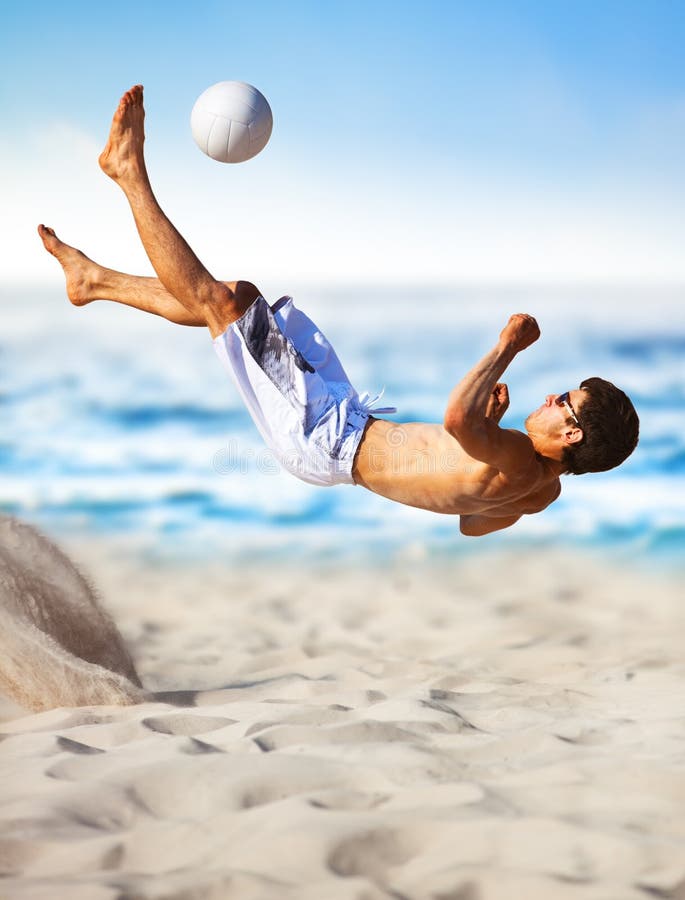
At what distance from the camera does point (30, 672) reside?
4500 millimetres

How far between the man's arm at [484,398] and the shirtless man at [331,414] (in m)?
0.02

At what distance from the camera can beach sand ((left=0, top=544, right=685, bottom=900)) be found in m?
2.78

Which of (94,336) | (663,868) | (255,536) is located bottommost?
(255,536)

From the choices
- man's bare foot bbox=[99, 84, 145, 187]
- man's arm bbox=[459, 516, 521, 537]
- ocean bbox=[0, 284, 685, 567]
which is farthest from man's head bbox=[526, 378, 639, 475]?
ocean bbox=[0, 284, 685, 567]

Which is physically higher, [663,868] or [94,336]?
[94,336]

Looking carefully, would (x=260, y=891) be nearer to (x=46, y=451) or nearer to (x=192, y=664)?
(x=192, y=664)

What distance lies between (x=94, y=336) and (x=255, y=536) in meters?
7.54

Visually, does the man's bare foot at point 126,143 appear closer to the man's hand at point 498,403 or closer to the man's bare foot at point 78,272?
the man's bare foot at point 78,272

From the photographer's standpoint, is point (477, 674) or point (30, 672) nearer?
point (30, 672)

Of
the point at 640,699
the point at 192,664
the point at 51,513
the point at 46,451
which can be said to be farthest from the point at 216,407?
the point at 640,699

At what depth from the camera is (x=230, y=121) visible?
4547 mm

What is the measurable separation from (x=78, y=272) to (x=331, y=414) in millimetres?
1415

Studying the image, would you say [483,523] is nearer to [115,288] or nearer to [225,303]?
[225,303]

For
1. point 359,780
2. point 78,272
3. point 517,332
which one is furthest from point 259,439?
point 359,780
